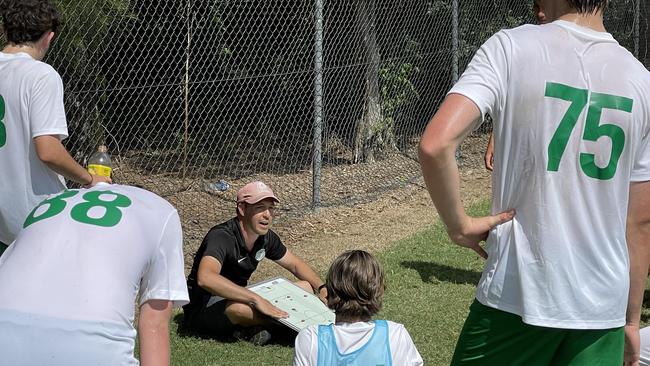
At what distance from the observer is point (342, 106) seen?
9.65 m

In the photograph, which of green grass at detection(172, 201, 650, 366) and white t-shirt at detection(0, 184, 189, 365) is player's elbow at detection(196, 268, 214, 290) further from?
white t-shirt at detection(0, 184, 189, 365)

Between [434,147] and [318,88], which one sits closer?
[434,147]

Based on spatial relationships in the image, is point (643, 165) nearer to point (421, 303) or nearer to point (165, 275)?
point (165, 275)

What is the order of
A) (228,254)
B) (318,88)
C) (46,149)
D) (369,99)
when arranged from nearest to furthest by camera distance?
(46,149) < (228,254) < (318,88) < (369,99)

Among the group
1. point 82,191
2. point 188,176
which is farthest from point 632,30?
point 82,191

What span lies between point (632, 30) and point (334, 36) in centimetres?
590

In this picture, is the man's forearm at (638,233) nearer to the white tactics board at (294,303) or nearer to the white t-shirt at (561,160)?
the white t-shirt at (561,160)

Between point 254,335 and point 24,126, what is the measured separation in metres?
1.95

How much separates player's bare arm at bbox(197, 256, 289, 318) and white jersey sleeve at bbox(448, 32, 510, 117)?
302 cm

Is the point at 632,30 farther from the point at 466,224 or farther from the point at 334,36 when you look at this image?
the point at 466,224

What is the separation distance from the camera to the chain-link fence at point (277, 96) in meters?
8.70

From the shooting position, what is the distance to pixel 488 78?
254 centimetres

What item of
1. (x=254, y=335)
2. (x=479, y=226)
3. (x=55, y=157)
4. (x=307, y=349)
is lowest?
(x=254, y=335)

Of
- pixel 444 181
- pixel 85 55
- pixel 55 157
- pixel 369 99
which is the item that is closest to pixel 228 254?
pixel 55 157
